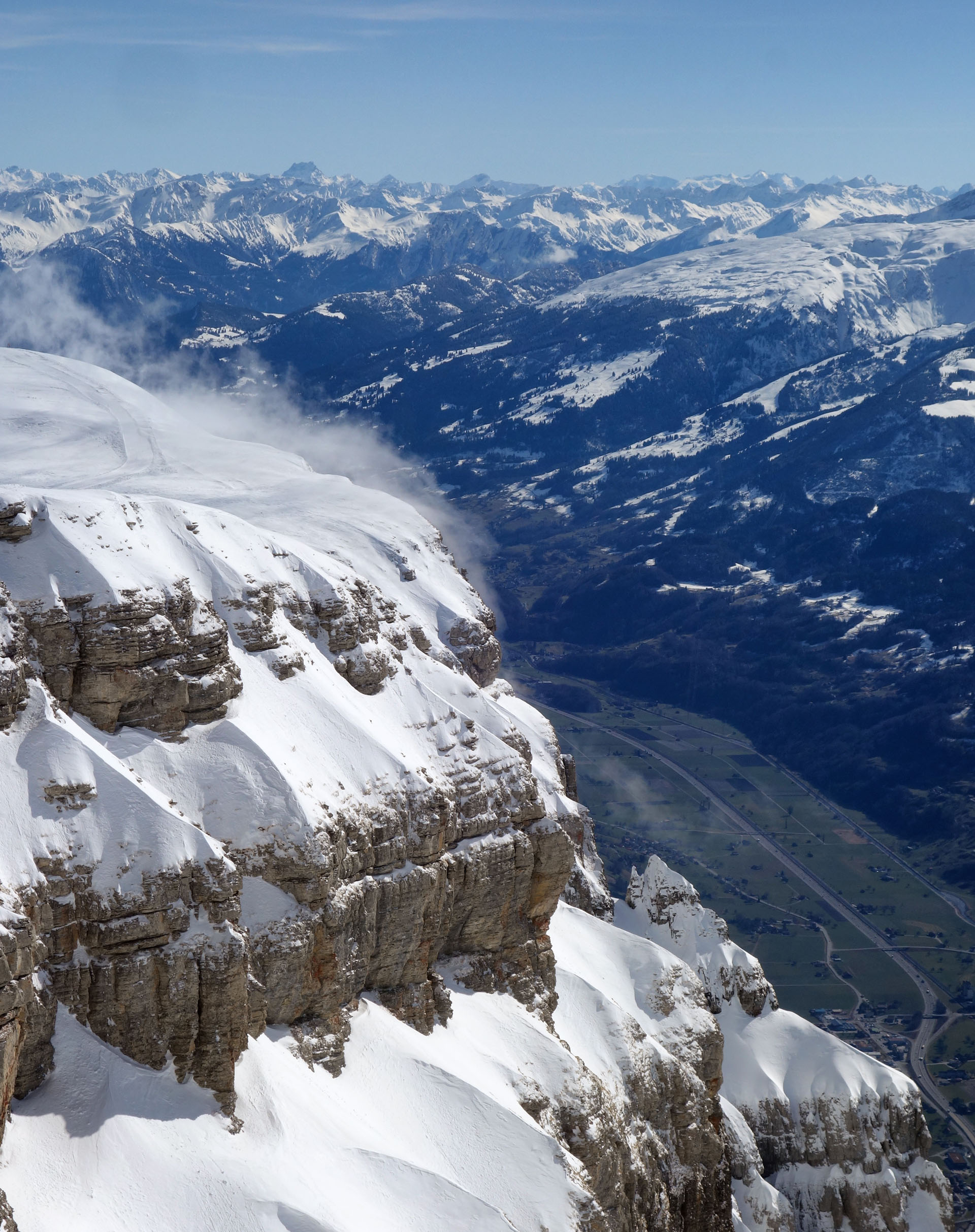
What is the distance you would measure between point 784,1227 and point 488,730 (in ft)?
150

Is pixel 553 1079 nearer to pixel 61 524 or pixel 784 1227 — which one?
pixel 784 1227

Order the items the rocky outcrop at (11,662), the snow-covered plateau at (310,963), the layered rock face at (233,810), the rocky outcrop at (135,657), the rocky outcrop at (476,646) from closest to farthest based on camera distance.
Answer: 1. the snow-covered plateau at (310,963)
2. the layered rock face at (233,810)
3. the rocky outcrop at (11,662)
4. the rocky outcrop at (135,657)
5. the rocky outcrop at (476,646)

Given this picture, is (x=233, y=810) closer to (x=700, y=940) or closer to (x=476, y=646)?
(x=476, y=646)

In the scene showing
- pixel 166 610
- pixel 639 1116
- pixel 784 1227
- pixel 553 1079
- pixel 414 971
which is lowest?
pixel 784 1227

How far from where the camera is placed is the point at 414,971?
74.5 meters

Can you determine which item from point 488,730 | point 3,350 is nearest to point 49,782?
point 488,730

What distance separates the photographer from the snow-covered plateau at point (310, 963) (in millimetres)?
55062

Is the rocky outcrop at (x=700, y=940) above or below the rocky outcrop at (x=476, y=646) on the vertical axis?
below

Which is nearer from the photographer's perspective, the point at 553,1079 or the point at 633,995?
the point at 553,1079

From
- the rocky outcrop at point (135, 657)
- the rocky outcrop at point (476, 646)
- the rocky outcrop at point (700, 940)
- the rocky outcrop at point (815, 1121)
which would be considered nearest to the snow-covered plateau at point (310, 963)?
the rocky outcrop at point (135, 657)

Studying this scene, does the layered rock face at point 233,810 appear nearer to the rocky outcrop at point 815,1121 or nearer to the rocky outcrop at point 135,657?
the rocky outcrop at point 135,657

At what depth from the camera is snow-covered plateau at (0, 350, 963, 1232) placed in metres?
55.1

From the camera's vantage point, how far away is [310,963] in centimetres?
6562

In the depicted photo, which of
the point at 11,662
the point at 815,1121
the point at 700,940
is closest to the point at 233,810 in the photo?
the point at 11,662
